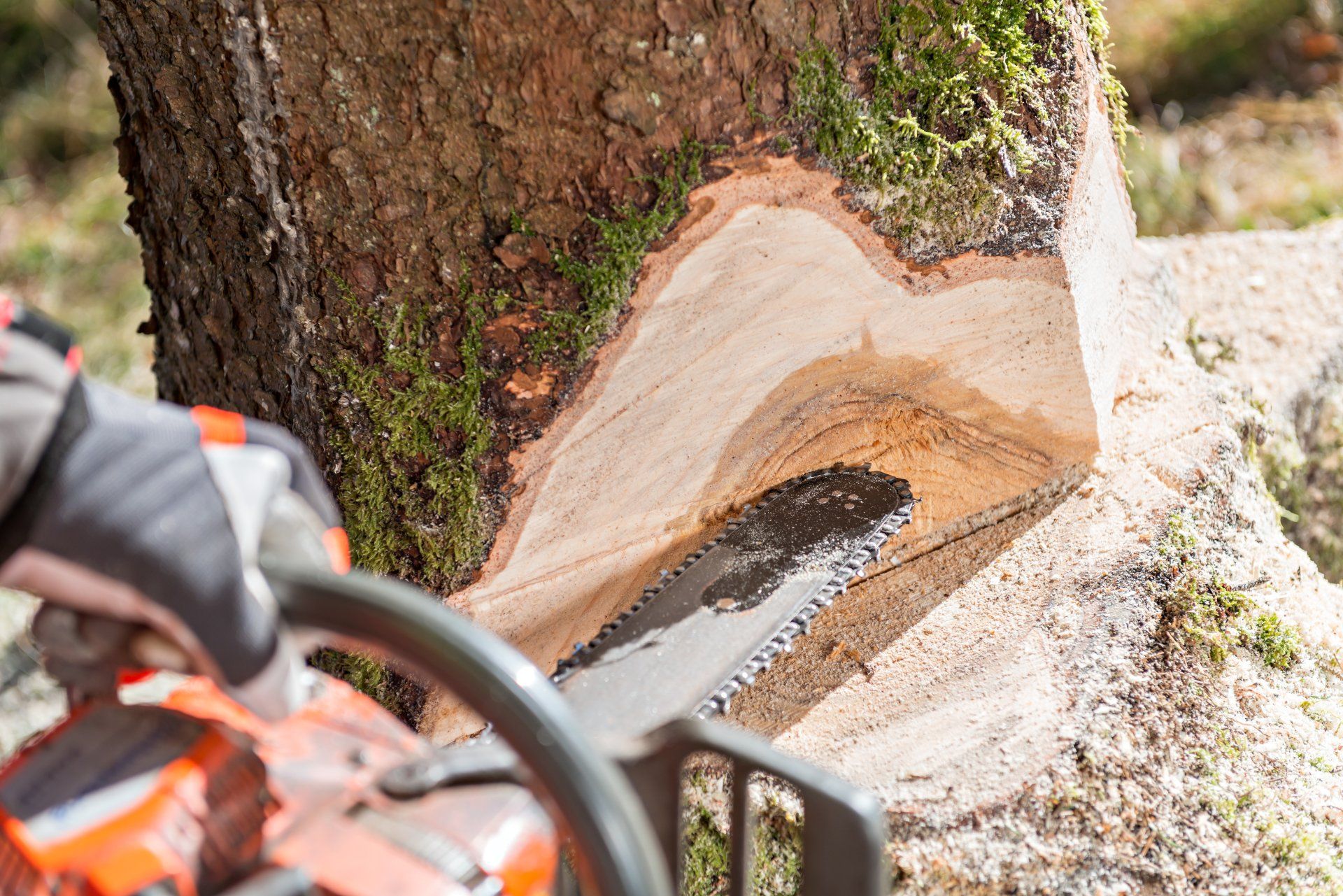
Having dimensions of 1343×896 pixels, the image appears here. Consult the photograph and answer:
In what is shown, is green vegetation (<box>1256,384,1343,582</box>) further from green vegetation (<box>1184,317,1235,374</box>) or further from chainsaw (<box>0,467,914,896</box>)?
chainsaw (<box>0,467,914,896</box>)

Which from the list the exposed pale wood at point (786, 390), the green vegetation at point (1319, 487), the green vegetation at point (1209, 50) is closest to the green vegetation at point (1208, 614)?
the exposed pale wood at point (786, 390)

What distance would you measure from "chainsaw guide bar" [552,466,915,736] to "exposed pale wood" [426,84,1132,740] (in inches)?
3.6

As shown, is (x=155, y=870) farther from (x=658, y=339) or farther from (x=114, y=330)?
(x=114, y=330)

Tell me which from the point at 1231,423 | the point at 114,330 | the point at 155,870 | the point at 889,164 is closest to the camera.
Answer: the point at 155,870

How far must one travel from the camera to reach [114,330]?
387 centimetres

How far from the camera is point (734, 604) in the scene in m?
1.44

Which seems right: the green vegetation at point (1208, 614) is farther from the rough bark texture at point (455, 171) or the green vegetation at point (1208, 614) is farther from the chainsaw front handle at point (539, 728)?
the chainsaw front handle at point (539, 728)

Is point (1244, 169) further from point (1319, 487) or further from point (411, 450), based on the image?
point (411, 450)

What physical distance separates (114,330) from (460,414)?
2.94 metres

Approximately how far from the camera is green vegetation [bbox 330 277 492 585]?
150 centimetres

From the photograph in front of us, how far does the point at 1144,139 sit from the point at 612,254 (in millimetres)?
2809

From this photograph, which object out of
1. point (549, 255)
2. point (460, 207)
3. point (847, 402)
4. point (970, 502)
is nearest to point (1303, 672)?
point (970, 502)

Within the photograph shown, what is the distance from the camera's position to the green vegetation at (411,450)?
4.93ft

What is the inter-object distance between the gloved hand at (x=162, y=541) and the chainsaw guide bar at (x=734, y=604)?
1.56ft
